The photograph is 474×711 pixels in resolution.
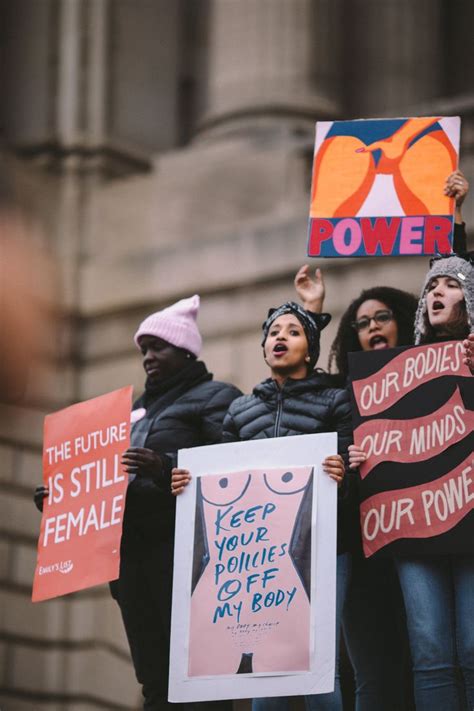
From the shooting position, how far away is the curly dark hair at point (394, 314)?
791 cm

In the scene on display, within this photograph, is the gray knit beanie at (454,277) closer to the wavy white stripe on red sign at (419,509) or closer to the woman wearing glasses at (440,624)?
the woman wearing glasses at (440,624)

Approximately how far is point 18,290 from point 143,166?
1.61 meters

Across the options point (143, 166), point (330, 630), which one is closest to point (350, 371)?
point (330, 630)

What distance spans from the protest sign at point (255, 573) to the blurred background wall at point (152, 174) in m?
6.08

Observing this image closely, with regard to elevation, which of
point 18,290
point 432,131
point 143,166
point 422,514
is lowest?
point 422,514

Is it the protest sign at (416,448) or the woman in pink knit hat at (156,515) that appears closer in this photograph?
the protest sign at (416,448)

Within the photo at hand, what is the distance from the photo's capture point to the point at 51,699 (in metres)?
14.3

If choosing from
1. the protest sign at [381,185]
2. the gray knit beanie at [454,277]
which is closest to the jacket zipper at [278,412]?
the gray knit beanie at [454,277]

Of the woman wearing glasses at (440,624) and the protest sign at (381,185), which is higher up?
the protest sign at (381,185)

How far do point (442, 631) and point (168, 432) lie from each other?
1527 millimetres

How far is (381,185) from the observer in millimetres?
7973

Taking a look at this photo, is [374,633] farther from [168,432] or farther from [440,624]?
[168,432]

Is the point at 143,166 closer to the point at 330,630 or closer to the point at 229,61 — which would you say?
the point at 229,61

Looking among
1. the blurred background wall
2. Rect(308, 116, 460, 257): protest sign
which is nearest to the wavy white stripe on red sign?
Rect(308, 116, 460, 257): protest sign
